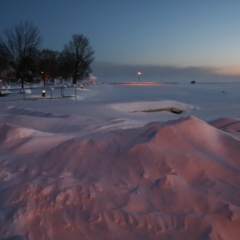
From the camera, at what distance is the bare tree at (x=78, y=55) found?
59375mm

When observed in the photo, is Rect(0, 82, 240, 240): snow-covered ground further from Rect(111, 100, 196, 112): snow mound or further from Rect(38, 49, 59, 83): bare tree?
Rect(38, 49, 59, 83): bare tree

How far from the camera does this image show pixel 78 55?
59969mm

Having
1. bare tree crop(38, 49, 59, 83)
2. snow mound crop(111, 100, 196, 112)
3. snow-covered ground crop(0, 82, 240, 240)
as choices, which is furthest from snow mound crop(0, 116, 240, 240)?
bare tree crop(38, 49, 59, 83)

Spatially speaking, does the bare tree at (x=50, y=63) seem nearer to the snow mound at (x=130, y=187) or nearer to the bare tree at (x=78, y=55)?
the bare tree at (x=78, y=55)

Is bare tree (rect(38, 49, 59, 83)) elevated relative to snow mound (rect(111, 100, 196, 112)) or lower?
elevated

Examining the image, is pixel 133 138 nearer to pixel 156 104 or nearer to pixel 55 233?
pixel 55 233

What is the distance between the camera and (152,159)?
470 centimetres

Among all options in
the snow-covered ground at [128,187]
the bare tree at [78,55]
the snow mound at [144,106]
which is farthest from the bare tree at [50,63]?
the snow-covered ground at [128,187]

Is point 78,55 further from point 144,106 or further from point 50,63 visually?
point 144,106

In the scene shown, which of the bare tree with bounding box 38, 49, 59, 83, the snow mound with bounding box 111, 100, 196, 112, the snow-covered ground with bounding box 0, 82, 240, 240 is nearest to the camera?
the snow-covered ground with bounding box 0, 82, 240, 240

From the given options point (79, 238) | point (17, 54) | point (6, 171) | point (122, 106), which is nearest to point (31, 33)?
point (17, 54)

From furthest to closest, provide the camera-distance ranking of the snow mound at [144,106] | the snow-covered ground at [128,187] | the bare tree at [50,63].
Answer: the bare tree at [50,63] → the snow mound at [144,106] → the snow-covered ground at [128,187]

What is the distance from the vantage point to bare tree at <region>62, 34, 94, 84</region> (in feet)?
195

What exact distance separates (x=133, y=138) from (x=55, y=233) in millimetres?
2595
